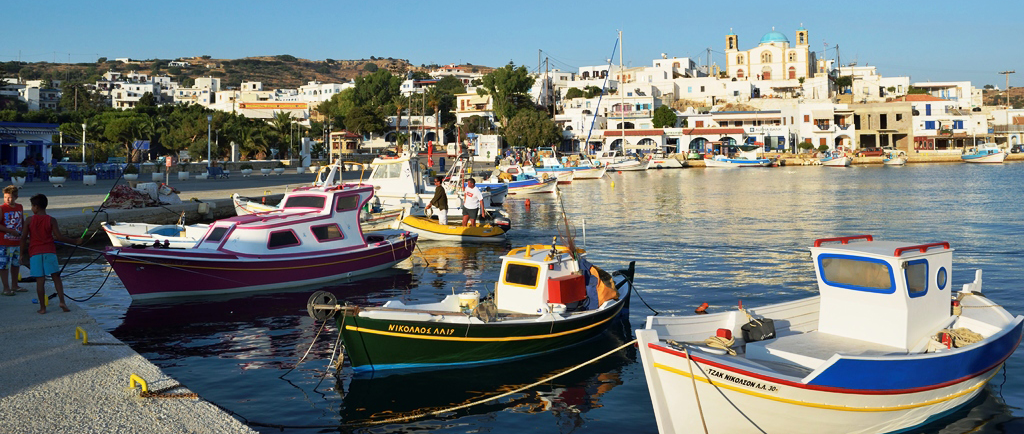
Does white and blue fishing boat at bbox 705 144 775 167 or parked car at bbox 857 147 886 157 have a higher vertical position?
parked car at bbox 857 147 886 157

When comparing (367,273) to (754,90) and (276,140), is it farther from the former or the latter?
(754,90)

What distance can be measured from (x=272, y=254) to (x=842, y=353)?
44.6 feet

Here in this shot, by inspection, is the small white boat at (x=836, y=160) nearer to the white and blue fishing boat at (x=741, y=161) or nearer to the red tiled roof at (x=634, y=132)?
the white and blue fishing boat at (x=741, y=161)

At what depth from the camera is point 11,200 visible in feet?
47.6

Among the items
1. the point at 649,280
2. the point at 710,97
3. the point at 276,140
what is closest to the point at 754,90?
the point at 710,97

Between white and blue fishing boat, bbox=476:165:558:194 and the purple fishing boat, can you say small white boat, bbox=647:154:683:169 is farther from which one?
the purple fishing boat

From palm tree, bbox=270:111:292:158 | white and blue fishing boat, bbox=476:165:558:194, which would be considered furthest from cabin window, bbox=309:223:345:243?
palm tree, bbox=270:111:292:158

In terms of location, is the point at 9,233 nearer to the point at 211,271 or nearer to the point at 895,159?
the point at 211,271

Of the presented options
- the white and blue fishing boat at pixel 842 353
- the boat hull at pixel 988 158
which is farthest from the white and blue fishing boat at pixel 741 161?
the white and blue fishing boat at pixel 842 353

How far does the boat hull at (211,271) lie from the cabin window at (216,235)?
97cm

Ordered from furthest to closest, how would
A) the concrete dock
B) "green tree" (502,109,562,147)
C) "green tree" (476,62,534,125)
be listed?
"green tree" (476,62,534,125)
"green tree" (502,109,562,147)
the concrete dock

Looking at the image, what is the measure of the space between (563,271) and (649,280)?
8.10 meters

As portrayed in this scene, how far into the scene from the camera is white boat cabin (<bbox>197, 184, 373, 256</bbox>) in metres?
19.3

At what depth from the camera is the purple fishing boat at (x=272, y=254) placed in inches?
715
